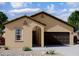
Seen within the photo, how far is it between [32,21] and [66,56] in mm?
8277

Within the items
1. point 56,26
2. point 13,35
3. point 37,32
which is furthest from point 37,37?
point 13,35

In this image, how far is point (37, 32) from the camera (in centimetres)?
3488

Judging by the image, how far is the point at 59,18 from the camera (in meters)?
36.7

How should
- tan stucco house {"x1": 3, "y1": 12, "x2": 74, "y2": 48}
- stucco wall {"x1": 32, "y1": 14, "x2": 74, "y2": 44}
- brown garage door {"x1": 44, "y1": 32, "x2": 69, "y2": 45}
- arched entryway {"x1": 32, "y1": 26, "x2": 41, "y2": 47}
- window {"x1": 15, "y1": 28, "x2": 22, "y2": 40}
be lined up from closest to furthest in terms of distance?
window {"x1": 15, "y1": 28, "x2": 22, "y2": 40} < tan stucco house {"x1": 3, "y1": 12, "x2": 74, "y2": 48} < arched entryway {"x1": 32, "y1": 26, "x2": 41, "y2": 47} < stucco wall {"x1": 32, "y1": 14, "x2": 74, "y2": 44} < brown garage door {"x1": 44, "y1": 32, "x2": 69, "y2": 45}

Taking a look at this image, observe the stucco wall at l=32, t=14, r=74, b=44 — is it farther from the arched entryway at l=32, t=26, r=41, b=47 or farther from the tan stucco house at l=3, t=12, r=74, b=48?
the arched entryway at l=32, t=26, r=41, b=47

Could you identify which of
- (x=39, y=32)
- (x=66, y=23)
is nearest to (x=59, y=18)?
(x=66, y=23)

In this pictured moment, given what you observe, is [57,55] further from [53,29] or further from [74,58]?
[53,29]

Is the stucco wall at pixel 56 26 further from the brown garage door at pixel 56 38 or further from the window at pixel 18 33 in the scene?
the window at pixel 18 33

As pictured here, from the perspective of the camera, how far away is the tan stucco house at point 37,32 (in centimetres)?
3127

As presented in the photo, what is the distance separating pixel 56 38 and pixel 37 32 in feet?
11.5

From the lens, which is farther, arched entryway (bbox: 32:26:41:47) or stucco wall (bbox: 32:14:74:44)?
stucco wall (bbox: 32:14:74:44)

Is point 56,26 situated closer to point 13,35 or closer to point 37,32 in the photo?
point 37,32

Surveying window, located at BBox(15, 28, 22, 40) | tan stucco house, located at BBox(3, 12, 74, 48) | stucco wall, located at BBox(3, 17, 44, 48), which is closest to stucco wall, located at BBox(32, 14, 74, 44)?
tan stucco house, located at BBox(3, 12, 74, 48)

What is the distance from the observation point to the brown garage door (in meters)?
37.0
